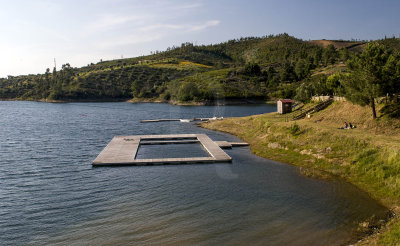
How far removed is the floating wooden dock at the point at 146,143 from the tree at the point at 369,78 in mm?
17113

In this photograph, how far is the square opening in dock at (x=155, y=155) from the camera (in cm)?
3656

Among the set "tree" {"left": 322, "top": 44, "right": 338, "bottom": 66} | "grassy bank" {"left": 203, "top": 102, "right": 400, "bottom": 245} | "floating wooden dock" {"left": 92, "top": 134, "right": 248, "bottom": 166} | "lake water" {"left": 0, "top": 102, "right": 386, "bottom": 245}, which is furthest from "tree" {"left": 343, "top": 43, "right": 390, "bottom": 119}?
"tree" {"left": 322, "top": 44, "right": 338, "bottom": 66}

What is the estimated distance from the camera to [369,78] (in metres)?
39.2

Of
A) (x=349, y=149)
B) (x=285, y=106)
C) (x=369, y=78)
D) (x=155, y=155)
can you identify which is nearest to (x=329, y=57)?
(x=285, y=106)

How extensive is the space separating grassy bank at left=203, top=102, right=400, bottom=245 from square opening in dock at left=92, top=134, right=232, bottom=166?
6.44 meters

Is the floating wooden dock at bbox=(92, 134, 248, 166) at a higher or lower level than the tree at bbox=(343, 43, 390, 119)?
lower

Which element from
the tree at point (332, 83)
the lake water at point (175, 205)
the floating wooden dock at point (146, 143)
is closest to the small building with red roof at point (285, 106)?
the tree at point (332, 83)

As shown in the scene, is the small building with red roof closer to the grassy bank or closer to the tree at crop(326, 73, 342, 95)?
the tree at crop(326, 73, 342, 95)

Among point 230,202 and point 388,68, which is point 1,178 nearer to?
point 230,202

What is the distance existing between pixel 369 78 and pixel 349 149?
38.4 feet

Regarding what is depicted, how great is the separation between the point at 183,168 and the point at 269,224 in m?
15.6

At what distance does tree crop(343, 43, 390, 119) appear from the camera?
38497 mm

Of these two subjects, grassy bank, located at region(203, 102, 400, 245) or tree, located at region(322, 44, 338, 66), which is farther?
tree, located at region(322, 44, 338, 66)

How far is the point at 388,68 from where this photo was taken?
126 feet
